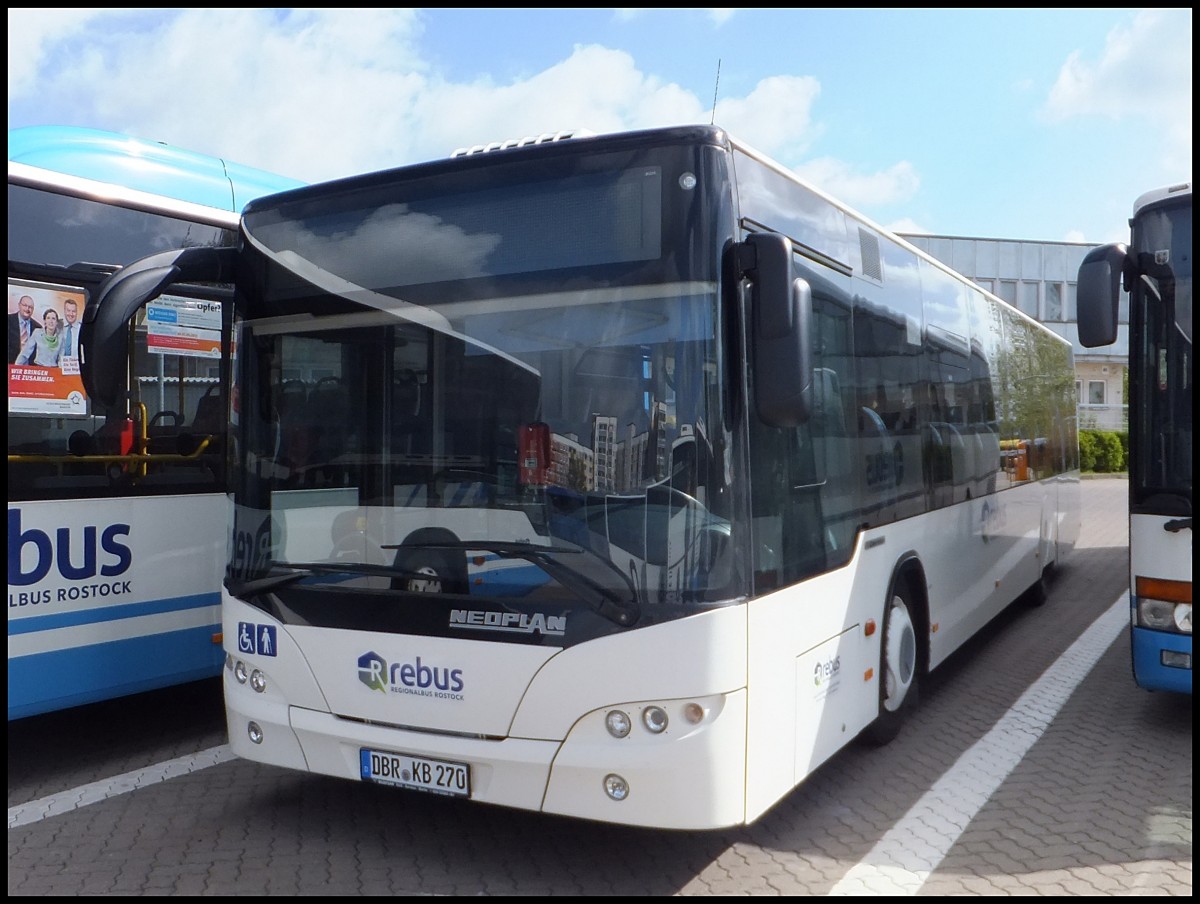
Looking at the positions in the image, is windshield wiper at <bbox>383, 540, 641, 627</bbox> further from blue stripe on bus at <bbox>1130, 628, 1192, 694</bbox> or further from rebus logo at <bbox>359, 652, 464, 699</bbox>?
blue stripe on bus at <bbox>1130, 628, 1192, 694</bbox>

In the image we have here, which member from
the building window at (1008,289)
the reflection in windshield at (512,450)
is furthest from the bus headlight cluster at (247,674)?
→ the building window at (1008,289)

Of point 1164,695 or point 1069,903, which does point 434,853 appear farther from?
point 1164,695

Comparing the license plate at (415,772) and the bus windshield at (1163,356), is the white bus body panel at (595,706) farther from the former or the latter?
the bus windshield at (1163,356)

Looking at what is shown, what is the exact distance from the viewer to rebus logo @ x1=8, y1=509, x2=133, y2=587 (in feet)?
18.0

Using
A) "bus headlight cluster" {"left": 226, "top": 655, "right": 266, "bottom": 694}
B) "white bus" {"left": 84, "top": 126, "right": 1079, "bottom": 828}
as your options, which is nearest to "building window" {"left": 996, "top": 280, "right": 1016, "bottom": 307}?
"white bus" {"left": 84, "top": 126, "right": 1079, "bottom": 828}

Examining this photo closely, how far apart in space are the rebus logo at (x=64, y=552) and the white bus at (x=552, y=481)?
1.23m

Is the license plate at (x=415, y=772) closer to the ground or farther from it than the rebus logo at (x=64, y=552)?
closer to the ground

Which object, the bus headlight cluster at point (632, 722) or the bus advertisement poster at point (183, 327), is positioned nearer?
the bus headlight cluster at point (632, 722)

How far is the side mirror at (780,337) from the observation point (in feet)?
13.4

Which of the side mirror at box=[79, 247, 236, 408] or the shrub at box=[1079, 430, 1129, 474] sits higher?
the side mirror at box=[79, 247, 236, 408]

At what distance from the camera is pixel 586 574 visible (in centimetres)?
418

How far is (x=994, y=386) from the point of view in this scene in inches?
356

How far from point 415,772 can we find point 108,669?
2385 mm

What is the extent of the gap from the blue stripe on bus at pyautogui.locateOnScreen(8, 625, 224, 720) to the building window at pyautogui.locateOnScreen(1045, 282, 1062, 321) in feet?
156
